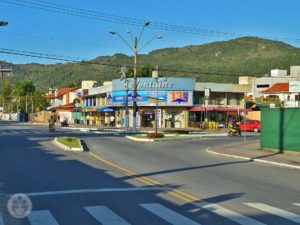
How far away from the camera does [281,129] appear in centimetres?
2583

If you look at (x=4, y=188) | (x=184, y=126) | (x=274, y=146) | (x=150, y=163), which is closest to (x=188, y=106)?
(x=184, y=126)

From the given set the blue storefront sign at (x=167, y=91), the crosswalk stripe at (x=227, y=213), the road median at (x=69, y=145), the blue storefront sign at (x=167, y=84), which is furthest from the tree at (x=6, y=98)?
the crosswalk stripe at (x=227, y=213)

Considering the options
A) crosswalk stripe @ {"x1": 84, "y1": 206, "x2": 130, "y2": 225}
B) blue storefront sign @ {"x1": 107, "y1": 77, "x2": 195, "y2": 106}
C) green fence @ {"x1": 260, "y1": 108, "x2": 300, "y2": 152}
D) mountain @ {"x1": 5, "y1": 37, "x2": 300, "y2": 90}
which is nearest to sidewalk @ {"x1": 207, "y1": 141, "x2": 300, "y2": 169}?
green fence @ {"x1": 260, "y1": 108, "x2": 300, "y2": 152}

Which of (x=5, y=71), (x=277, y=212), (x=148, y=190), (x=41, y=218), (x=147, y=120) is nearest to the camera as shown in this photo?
(x=41, y=218)

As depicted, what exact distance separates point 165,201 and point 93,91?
239 ft

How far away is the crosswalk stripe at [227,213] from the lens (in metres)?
9.15

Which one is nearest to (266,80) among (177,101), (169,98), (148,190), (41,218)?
(177,101)

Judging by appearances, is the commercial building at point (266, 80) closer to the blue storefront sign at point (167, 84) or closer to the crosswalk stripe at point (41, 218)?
the blue storefront sign at point (167, 84)

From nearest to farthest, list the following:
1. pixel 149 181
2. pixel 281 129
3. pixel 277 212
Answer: pixel 277 212, pixel 149 181, pixel 281 129

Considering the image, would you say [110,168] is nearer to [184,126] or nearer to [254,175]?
[254,175]

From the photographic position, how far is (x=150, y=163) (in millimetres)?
20625

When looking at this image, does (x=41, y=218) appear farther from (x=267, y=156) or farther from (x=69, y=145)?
(x=69, y=145)

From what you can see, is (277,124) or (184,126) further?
(184,126)

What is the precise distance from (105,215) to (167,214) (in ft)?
3.76
